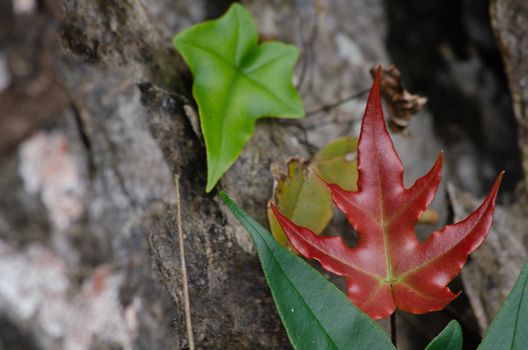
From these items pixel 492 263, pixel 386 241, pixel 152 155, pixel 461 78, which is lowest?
pixel 492 263

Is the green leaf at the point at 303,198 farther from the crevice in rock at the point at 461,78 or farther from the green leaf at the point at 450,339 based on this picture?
the crevice in rock at the point at 461,78

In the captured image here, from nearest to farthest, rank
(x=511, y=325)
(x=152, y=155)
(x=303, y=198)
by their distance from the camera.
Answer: (x=511, y=325) < (x=303, y=198) < (x=152, y=155)

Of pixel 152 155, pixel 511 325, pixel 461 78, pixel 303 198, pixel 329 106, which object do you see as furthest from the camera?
pixel 461 78

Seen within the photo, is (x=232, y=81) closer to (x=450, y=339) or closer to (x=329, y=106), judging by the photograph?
(x=329, y=106)

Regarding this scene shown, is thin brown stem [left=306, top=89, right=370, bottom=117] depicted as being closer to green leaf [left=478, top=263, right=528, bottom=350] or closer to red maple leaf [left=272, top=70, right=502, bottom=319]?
red maple leaf [left=272, top=70, right=502, bottom=319]

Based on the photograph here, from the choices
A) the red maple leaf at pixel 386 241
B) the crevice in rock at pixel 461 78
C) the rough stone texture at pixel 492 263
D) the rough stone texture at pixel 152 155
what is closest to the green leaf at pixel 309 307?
the red maple leaf at pixel 386 241

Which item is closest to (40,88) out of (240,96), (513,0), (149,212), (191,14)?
(191,14)

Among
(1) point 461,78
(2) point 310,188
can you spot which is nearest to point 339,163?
(2) point 310,188
